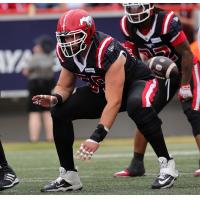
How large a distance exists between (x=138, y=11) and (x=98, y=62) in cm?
119

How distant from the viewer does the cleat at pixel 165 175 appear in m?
5.88

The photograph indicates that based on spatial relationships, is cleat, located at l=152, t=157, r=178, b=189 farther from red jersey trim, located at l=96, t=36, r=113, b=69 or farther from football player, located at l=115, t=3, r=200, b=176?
football player, located at l=115, t=3, r=200, b=176

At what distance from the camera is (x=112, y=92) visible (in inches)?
222

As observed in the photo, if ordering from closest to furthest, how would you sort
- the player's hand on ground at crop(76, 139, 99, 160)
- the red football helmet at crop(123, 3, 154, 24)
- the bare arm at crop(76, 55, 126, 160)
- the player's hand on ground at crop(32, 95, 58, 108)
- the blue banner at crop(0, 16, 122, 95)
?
1. the player's hand on ground at crop(76, 139, 99, 160)
2. the bare arm at crop(76, 55, 126, 160)
3. the player's hand on ground at crop(32, 95, 58, 108)
4. the red football helmet at crop(123, 3, 154, 24)
5. the blue banner at crop(0, 16, 122, 95)

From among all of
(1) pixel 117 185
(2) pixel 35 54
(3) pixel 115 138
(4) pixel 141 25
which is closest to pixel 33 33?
(2) pixel 35 54

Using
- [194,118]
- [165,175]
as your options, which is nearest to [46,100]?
[165,175]

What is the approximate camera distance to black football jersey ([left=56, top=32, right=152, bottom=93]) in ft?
18.8

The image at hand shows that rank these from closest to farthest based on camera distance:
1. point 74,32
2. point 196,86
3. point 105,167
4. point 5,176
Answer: point 74,32
point 5,176
point 196,86
point 105,167

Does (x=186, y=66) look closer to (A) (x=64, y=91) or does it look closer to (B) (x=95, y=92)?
(B) (x=95, y=92)

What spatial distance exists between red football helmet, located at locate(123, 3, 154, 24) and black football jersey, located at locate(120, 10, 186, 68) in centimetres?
10

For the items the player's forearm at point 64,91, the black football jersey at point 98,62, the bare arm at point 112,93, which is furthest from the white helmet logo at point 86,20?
the player's forearm at point 64,91

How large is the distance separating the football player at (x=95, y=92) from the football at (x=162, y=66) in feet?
0.85

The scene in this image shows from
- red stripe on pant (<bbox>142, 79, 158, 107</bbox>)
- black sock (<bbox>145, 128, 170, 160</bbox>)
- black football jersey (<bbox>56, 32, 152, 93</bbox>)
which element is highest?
black football jersey (<bbox>56, 32, 152, 93</bbox>)

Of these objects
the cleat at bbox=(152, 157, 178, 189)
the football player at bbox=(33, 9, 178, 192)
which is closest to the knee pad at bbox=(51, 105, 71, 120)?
the football player at bbox=(33, 9, 178, 192)
